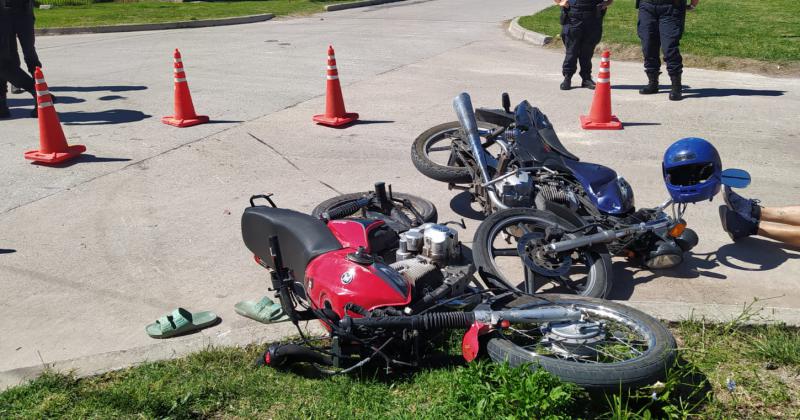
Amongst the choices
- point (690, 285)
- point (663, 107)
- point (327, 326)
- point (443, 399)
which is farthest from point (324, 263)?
point (663, 107)

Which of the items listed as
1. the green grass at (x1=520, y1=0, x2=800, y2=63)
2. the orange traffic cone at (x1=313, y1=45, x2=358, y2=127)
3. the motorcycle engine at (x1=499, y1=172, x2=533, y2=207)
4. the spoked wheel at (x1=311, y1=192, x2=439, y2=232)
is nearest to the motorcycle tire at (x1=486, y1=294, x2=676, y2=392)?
the motorcycle engine at (x1=499, y1=172, x2=533, y2=207)

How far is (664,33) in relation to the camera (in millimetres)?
10672

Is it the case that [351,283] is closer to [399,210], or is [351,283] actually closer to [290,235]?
[290,235]

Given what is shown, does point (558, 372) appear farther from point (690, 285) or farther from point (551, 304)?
point (690, 285)

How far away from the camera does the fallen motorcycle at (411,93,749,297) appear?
4.96m

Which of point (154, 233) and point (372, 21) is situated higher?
point (372, 21)

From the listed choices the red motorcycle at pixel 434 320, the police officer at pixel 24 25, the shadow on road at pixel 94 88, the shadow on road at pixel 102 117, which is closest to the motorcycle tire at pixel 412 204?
the red motorcycle at pixel 434 320

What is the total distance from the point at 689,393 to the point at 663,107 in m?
7.42

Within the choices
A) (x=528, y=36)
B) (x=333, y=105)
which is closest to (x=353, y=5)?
(x=528, y=36)

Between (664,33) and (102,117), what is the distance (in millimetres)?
7840

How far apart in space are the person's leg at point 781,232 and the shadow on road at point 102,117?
25.0ft

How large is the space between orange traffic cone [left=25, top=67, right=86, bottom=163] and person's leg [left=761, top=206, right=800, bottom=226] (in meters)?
6.91

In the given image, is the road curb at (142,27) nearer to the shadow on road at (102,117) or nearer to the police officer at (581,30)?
the shadow on road at (102,117)

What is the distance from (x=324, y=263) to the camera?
4219 millimetres
